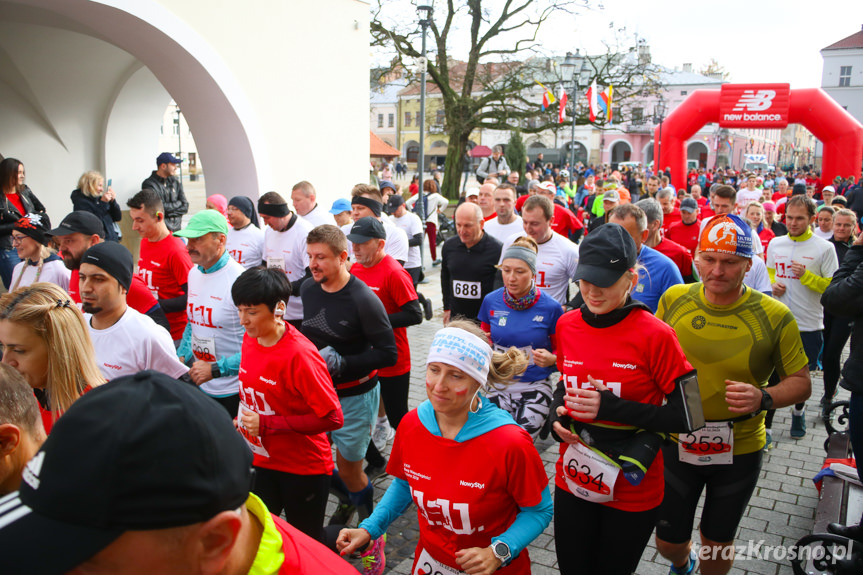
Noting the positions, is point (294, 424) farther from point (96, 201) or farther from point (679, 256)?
point (96, 201)

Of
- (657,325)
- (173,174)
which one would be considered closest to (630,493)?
(657,325)

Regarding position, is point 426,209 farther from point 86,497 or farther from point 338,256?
point 86,497

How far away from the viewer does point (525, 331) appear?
14.0ft

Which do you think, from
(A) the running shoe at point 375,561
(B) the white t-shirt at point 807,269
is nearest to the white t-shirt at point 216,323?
(A) the running shoe at point 375,561

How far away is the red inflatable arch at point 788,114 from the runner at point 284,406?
76.4 ft

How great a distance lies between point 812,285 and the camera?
20.0 feet

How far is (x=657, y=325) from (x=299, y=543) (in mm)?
1965

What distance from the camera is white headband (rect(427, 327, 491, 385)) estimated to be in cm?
251

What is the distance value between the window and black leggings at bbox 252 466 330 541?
84109 mm

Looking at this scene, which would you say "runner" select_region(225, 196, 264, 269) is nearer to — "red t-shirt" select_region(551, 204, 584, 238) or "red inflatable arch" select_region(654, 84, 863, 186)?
"red t-shirt" select_region(551, 204, 584, 238)

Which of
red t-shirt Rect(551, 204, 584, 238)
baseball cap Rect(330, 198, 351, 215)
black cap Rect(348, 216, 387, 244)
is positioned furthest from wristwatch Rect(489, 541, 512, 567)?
red t-shirt Rect(551, 204, 584, 238)

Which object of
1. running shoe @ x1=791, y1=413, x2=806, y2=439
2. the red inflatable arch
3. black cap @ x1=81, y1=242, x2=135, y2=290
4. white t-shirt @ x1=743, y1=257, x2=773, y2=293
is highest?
the red inflatable arch

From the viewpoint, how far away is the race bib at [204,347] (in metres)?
4.36

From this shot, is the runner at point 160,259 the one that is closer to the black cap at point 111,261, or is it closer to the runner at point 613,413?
the black cap at point 111,261
